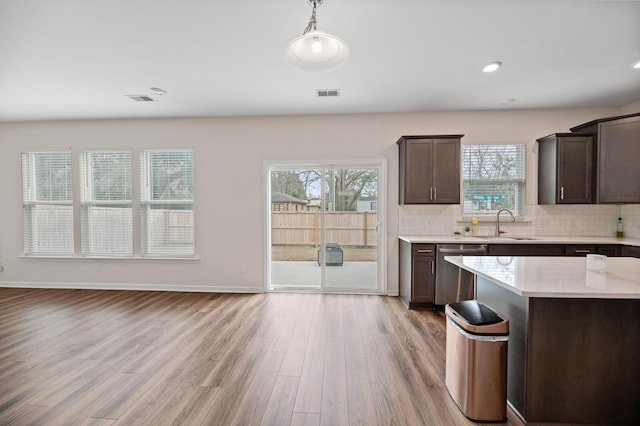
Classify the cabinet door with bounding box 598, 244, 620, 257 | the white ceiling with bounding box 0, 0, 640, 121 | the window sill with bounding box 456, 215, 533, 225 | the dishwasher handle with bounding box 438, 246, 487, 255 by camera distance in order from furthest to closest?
the window sill with bounding box 456, 215, 533, 225, the dishwasher handle with bounding box 438, 246, 487, 255, the cabinet door with bounding box 598, 244, 620, 257, the white ceiling with bounding box 0, 0, 640, 121

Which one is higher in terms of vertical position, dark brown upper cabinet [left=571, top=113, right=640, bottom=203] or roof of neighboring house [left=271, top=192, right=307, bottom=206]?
dark brown upper cabinet [left=571, top=113, right=640, bottom=203]

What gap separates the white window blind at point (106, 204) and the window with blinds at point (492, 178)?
5412 millimetres

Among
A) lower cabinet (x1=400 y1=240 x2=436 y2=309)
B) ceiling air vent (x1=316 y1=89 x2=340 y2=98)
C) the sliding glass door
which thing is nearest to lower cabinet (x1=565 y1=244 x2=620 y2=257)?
lower cabinet (x1=400 y1=240 x2=436 y2=309)

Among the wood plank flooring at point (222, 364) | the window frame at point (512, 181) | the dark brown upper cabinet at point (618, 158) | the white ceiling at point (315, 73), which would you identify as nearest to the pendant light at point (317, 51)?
the white ceiling at point (315, 73)

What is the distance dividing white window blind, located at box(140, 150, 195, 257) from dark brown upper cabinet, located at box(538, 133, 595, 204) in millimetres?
5333

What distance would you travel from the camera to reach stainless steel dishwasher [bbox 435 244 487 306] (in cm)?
370

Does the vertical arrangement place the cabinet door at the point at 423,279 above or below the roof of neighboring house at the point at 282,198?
below

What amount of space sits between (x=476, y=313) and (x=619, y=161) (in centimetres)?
345

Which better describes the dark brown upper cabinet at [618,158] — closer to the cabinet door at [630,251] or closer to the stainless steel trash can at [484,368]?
the cabinet door at [630,251]

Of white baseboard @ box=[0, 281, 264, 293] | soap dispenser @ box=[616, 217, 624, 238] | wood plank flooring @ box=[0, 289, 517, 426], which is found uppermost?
soap dispenser @ box=[616, 217, 624, 238]

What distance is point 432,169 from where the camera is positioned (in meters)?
3.99

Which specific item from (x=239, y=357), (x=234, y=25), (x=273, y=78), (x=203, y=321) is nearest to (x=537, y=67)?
(x=273, y=78)

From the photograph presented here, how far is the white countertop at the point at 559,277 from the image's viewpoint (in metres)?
1.51

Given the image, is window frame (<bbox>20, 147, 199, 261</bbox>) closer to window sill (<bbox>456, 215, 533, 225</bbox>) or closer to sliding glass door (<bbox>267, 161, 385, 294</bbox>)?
sliding glass door (<bbox>267, 161, 385, 294</bbox>)
